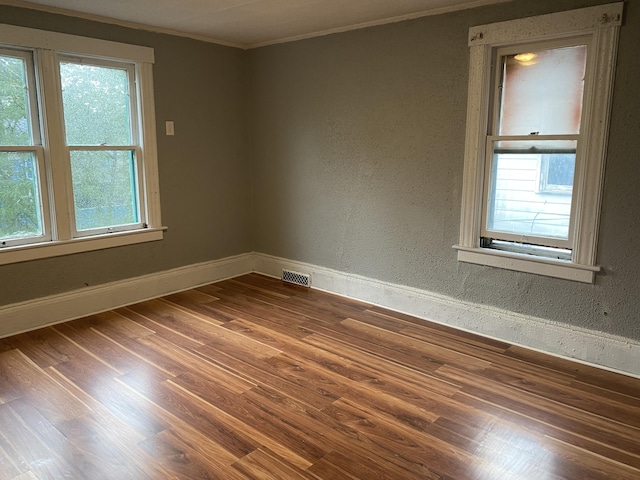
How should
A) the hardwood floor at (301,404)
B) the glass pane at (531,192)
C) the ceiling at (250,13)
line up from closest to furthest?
the hardwood floor at (301,404)
the glass pane at (531,192)
the ceiling at (250,13)

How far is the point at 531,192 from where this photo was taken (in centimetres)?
320

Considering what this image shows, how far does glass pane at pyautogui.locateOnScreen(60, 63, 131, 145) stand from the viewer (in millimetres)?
3627

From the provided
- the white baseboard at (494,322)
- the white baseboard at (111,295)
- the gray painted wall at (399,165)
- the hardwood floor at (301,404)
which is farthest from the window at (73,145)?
the white baseboard at (494,322)

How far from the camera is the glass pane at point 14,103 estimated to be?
3303 mm

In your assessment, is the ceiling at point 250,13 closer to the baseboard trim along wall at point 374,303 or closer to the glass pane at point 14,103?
the glass pane at point 14,103

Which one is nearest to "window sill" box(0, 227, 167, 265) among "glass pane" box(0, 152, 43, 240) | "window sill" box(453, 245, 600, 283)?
"glass pane" box(0, 152, 43, 240)

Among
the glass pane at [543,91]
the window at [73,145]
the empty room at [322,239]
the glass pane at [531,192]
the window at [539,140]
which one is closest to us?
the empty room at [322,239]

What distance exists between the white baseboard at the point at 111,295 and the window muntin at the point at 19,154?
1.63 feet

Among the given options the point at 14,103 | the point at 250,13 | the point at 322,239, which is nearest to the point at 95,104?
the point at 14,103

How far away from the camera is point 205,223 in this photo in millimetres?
4641

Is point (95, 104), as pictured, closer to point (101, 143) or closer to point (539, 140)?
point (101, 143)

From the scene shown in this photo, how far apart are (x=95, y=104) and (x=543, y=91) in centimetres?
324

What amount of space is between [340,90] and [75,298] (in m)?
2.70

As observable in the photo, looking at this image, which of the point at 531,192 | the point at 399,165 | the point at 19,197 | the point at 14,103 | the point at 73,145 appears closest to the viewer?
the point at 531,192
